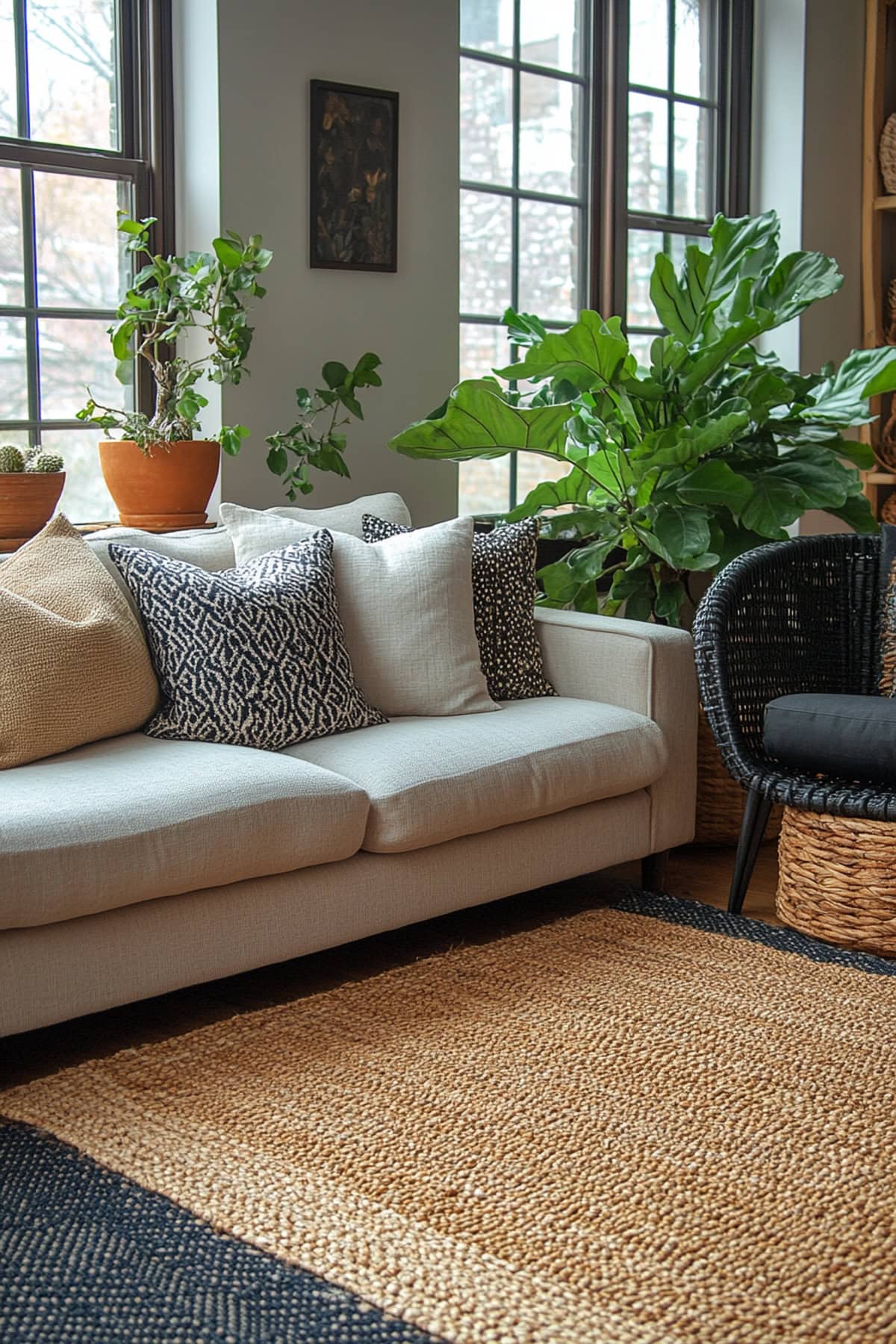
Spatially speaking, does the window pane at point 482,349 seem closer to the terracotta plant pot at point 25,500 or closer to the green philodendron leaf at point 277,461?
the green philodendron leaf at point 277,461

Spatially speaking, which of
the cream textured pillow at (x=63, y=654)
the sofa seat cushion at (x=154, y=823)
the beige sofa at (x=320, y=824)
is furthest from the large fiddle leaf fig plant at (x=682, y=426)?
the sofa seat cushion at (x=154, y=823)

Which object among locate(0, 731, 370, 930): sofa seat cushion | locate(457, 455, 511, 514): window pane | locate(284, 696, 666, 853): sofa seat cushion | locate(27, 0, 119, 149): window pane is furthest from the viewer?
locate(457, 455, 511, 514): window pane

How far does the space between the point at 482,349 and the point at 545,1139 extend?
9.32 feet

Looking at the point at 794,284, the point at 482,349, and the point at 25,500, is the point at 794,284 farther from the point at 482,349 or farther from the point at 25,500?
the point at 25,500

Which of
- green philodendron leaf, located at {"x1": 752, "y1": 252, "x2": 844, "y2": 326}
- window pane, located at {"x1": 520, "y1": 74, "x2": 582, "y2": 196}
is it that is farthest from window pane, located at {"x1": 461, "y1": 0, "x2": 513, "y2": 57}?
green philodendron leaf, located at {"x1": 752, "y1": 252, "x2": 844, "y2": 326}

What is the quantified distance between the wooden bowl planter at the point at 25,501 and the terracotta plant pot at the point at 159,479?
220 millimetres

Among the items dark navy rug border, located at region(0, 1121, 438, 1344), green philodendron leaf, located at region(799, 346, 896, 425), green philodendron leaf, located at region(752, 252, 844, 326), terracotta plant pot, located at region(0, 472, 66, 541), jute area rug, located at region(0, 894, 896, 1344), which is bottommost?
dark navy rug border, located at region(0, 1121, 438, 1344)

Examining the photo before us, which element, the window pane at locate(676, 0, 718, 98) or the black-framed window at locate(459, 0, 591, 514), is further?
the window pane at locate(676, 0, 718, 98)

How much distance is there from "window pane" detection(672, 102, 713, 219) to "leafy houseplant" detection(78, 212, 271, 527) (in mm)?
2060

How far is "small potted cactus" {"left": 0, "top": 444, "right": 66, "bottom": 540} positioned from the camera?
3.13 meters

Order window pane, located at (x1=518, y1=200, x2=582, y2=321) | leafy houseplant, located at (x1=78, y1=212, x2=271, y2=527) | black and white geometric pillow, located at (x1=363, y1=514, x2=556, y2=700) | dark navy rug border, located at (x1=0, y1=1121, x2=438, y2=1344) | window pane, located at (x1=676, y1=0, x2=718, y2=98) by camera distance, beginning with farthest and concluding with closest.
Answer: window pane, located at (x1=676, y1=0, x2=718, y2=98) < window pane, located at (x1=518, y1=200, x2=582, y2=321) < leafy houseplant, located at (x1=78, y1=212, x2=271, y2=527) < black and white geometric pillow, located at (x1=363, y1=514, x2=556, y2=700) < dark navy rug border, located at (x1=0, y1=1121, x2=438, y2=1344)

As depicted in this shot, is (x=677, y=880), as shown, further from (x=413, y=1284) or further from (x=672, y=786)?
(x=413, y=1284)

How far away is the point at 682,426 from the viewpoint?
11.8 feet

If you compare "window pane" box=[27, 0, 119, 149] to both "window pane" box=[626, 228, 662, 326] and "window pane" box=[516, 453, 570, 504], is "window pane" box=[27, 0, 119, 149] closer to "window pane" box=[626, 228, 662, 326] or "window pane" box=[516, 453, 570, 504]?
"window pane" box=[516, 453, 570, 504]
